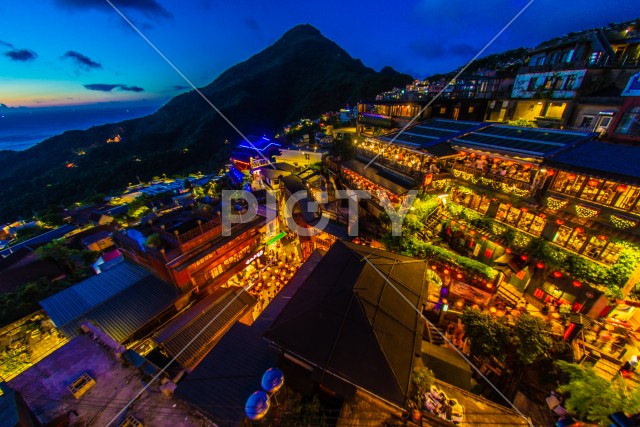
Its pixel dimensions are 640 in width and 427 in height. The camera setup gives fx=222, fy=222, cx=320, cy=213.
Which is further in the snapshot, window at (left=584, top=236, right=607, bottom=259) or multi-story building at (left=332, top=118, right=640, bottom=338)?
window at (left=584, top=236, right=607, bottom=259)

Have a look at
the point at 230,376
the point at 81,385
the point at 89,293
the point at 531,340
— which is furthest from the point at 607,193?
the point at 89,293

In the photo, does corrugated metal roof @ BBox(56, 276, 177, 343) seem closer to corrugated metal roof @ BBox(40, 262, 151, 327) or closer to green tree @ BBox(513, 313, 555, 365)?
corrugated metal roof @ BBox(40, 262, 151, 327)

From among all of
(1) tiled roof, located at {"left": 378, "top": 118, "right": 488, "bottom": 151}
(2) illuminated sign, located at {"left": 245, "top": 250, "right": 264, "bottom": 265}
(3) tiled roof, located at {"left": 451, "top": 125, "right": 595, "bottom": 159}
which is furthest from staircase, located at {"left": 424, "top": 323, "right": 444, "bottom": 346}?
(2) illuminated sign, located at {"left": 245, "top": 250, "right": 264, "bottom": 265}

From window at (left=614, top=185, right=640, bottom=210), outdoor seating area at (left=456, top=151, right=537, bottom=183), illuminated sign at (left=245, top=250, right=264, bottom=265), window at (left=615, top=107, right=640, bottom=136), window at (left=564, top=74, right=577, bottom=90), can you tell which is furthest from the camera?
window at (left=564, top=74, right=577, bottom=90)

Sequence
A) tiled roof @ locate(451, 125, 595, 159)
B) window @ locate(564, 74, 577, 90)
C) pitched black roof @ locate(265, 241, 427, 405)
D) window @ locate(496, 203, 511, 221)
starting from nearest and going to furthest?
pitched black roof @ locate(265, 241, 427, 405) < tiled roof @ locate(451, 125, 595, 159) < window @ locate(496, 203, 511, 221) < window @ locate(564, 74, 577, 90)

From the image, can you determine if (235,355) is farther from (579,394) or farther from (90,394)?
(579,394)

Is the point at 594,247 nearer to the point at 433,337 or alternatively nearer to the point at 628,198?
the point at 628,198

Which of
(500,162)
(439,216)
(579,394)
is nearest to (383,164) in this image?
(439,216)

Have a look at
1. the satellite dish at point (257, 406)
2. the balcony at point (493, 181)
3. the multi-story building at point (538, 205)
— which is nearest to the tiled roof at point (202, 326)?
the satellite dish at point (257, 406)
